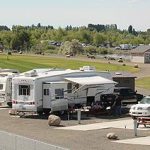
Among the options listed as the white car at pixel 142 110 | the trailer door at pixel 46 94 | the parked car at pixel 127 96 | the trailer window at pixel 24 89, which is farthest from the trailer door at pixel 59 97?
the white car at pixel 142 110

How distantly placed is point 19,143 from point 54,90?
595 inches

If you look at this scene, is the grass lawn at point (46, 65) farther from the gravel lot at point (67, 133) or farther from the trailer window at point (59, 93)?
the gravel lot at point (67, 133)

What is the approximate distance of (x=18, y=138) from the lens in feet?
58.5

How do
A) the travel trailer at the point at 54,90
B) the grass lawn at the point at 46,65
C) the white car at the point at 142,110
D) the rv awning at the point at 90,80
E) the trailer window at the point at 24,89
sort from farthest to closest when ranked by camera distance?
the grass lawn at the point at 46,65
the rv awning at the point at 90,80
the trailer window at the point at 24,89
the travel trailer at the point at 54,90
the white car at the point at 142,110

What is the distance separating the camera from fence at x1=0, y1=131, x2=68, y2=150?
53.8 ft

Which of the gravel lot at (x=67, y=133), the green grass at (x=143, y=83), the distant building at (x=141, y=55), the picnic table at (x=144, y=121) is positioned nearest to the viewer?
the gravel lot at (x=67, y=133)

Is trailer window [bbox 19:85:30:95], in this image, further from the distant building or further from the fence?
the distant building

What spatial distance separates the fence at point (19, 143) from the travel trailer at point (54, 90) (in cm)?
1349

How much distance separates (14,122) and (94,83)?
21.2ft

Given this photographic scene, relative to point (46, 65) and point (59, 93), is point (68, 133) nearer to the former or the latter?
point (59, 93)

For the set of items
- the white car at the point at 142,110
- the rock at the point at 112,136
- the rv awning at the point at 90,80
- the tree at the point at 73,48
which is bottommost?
the rock at the point at 112,136

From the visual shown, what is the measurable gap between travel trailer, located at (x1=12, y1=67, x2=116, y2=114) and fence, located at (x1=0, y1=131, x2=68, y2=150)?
13493mm

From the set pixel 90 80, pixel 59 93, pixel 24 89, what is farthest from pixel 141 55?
pixel 24 89

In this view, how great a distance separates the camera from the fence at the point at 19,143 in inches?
645
